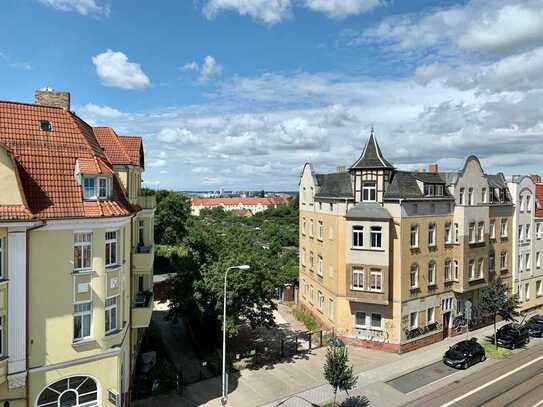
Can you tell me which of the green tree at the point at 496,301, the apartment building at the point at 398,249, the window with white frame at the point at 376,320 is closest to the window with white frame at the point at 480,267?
the apartment building at the point at 398,249

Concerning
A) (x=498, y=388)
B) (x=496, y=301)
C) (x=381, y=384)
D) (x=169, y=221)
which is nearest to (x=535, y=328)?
(x=496, y=301)

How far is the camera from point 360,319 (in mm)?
30000

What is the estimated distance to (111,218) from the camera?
16.5m

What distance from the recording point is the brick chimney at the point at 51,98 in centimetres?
2089

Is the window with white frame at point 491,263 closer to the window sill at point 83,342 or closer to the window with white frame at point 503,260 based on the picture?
the window with white frame at point 503,260

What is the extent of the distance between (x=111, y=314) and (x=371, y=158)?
21229 mm

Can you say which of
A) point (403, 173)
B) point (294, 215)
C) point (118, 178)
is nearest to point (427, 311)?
point (403, 173)

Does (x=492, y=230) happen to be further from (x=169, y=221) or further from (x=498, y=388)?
(x=169, y=221)

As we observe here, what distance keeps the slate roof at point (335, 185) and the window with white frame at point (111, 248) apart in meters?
18.4

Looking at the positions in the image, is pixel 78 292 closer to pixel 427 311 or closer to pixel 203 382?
pixel 203 382

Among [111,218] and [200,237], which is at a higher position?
[111,218]

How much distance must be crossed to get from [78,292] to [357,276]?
773 inches

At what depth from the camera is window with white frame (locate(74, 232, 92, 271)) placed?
632 inches

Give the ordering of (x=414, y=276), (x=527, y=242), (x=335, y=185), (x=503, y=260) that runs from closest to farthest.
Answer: (x=414, y=276) → (x=335, y=185) → (x=503, y=260) → (x=527, y=242)
